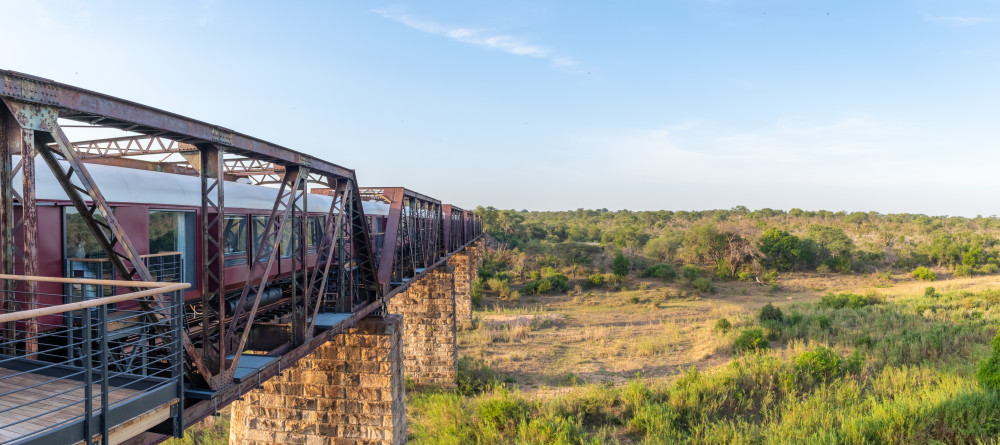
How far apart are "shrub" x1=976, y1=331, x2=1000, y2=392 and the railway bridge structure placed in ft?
35.8

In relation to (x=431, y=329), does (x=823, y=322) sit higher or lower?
lower

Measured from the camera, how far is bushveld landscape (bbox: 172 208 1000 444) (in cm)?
919

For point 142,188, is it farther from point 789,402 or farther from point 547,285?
point 547,285

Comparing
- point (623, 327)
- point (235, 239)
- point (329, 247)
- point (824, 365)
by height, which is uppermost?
point (235, 239)

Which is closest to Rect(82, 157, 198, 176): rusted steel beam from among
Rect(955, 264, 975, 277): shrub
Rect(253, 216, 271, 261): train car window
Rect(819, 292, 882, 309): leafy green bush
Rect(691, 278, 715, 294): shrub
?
Rect(253, 216, 271, 261): train car window

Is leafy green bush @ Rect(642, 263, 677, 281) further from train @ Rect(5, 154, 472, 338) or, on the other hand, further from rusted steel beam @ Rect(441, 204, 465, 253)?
train @ Rect(5, 154, 472, 338)

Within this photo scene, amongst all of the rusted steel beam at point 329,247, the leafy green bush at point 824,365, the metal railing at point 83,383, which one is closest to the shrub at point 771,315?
the leafy green bush at point 824,365

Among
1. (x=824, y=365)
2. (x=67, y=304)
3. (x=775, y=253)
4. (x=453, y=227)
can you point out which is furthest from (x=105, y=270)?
(x=775, y=253)

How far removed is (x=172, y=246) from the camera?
21.6 feet

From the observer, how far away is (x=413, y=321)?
16938 mm

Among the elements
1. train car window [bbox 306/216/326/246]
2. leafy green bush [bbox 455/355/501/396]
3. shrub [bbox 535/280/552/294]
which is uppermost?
train car window [bbox 306/216/326/246]

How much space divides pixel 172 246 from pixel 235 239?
1380 millimetres

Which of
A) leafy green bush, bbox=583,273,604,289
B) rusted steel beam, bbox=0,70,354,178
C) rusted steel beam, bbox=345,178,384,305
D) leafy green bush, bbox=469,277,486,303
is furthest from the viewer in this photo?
leafy green bush, bbox=583,273,604,289

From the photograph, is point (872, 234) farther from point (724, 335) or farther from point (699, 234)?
point (724, 335)
